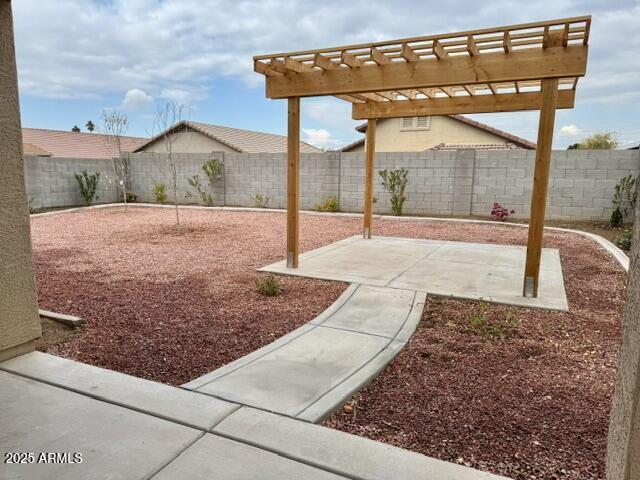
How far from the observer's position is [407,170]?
12.7m

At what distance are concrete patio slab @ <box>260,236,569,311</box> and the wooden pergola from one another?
36 centimetres

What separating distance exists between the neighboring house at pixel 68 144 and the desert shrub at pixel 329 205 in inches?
706

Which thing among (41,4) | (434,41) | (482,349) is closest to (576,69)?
(434,41)

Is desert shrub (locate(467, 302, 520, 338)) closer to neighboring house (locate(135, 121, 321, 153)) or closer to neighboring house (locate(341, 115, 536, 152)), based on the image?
neighboring house (locate(341, 115, 536, 152))

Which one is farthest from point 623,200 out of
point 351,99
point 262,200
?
point 262,200

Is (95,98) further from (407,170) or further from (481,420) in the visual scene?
(481,420)

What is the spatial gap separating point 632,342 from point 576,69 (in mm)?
3980

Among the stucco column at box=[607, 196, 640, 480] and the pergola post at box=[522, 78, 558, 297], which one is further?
the pergola post at box=[522, 78, 558, 297]

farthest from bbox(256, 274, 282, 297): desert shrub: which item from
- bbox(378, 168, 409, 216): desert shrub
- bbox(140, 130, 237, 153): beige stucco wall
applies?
bbox(140, 130, 237, 153): beige stucco wall

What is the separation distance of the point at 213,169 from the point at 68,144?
19970mm

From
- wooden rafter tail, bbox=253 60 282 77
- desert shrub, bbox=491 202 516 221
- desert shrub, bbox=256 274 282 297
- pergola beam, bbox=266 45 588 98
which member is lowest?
desert shrub, bbox=256 274 282 297

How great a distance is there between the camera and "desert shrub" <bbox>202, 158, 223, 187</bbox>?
14992mm

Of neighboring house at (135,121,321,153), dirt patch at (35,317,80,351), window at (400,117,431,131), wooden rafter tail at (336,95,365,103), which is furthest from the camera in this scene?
neighboring house at (135,121,321,153)

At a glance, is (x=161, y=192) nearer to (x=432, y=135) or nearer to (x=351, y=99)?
(x=351, y=99)
